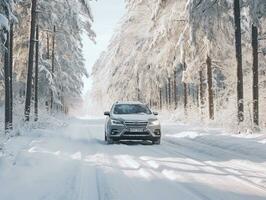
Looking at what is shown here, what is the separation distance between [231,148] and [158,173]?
5621 millimetres

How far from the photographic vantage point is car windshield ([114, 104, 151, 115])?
2103 centimetres

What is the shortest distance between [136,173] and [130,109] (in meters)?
10.1

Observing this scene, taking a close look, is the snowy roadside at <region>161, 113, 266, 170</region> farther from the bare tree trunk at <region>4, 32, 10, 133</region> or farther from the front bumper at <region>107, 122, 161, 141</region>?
the bare tree trunk at <region>4, 32, 10, 133</region>

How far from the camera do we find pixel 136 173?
11.2m

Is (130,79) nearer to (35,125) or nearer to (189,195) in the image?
(35,125)

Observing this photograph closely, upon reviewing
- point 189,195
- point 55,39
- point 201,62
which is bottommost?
point 189,195

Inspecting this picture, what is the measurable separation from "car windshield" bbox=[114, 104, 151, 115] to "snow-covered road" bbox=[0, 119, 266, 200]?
14.0 ft

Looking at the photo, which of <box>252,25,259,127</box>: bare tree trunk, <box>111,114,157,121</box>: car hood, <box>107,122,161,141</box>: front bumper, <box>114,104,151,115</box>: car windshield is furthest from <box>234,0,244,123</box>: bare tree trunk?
<box>107,122,161,141</box>: front bumper

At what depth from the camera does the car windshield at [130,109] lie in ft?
69.0

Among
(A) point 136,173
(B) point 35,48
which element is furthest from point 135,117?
(B) point 35,48

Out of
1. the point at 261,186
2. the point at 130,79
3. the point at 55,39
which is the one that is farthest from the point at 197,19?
the point at 130,79

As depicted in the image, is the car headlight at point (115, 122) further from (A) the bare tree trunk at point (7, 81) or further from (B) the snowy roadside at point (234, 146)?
(A) the bare tree trunk at point (7, 81)

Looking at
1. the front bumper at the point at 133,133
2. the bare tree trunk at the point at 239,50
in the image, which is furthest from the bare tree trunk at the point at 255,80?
the front bumper at the point at 133,133

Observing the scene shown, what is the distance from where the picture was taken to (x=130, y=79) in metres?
72.6
